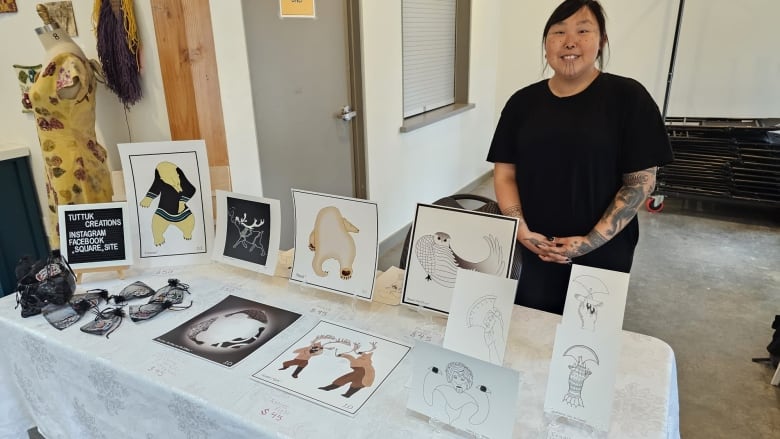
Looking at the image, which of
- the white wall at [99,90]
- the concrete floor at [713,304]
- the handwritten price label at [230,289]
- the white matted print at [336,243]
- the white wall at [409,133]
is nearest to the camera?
the white matted print at [336,243]

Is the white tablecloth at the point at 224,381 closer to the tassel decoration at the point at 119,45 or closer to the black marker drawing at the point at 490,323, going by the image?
the black marker drawing at the point at 490,323

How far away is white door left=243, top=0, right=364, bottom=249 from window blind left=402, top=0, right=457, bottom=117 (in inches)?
33.6

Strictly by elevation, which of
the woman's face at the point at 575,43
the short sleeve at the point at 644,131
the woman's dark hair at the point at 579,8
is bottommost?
the short sleeve at the point at 644,131

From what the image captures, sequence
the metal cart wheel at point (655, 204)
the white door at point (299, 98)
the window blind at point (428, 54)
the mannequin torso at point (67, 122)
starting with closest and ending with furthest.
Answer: the mannequin torso at point (67, 122)
the white door at point (299, 98)
the window blind at point (428, 54)
the metal cart wheel at point (655, 204)

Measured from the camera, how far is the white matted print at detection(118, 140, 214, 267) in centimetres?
148

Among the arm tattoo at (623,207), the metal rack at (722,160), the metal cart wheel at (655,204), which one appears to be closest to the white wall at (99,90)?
the arm tattoo at (623,207)

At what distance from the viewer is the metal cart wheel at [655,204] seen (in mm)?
4145

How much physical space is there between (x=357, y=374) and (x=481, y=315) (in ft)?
0.91

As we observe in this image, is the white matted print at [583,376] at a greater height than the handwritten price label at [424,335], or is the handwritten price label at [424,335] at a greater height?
the white matted print at [583,376]

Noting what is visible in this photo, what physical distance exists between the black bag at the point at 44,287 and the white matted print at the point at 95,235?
4.3 inches

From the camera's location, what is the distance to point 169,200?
149cm

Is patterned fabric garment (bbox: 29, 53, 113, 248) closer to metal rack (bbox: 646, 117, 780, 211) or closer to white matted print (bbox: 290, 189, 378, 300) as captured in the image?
white matted print (bbox: 290, 189, 378, 300)

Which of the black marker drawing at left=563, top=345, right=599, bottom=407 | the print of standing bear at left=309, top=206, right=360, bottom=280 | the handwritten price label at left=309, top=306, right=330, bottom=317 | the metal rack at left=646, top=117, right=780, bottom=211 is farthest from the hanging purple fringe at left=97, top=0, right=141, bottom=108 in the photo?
the metal rack at left=646, top=117, right=780, bottom=211

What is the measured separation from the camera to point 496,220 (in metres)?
1.10
